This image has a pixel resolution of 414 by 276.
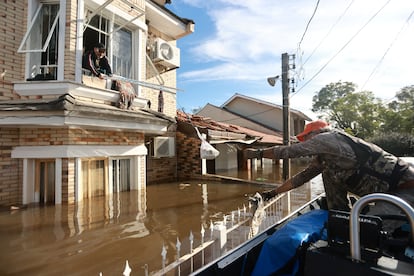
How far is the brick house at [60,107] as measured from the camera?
6117 mm

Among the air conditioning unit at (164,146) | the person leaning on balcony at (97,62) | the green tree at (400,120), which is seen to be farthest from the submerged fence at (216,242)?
the green tree at (400,120)

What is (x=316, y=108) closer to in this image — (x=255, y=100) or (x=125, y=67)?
(x=255, y=100)

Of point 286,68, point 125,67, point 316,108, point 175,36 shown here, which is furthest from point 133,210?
point 316,108

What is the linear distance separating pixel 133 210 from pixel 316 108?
120ft

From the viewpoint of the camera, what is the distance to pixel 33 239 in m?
4.33

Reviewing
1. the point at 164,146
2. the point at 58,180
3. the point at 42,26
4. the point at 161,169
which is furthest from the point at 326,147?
the point at 161,169

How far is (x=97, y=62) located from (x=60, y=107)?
2156mm

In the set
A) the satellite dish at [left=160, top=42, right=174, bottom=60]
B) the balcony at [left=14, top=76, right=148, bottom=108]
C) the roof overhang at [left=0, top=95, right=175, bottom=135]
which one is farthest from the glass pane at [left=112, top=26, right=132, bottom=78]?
the roof overhang at [left=0, top=95, right=175, bottom=135]

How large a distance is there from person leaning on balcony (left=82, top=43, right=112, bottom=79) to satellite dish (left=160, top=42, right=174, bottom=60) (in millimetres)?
3334

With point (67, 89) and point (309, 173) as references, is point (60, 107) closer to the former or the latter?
point (67, 89)

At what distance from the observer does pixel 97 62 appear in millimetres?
7090

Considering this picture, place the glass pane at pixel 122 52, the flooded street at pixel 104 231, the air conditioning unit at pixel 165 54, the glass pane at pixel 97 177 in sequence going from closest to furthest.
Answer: the flooded street at pixel 104 231 < the glass pane at pixel 97 177 < the glass pane at pixel 122 52 < the air conditioning unit at pixel 165 54

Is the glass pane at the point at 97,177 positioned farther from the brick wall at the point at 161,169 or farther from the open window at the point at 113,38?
the open window at the point at 113,38

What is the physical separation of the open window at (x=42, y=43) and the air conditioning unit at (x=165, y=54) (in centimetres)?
379
